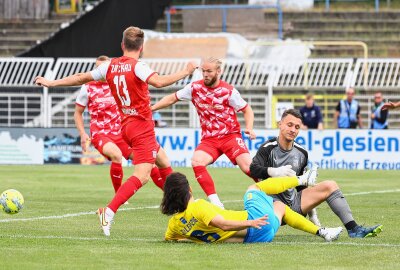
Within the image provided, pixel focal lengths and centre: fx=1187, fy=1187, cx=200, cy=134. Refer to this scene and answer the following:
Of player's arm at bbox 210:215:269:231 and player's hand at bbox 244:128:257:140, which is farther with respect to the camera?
player's hand at bbox 244:128:257:140

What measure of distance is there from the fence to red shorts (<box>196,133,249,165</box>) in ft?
45.9

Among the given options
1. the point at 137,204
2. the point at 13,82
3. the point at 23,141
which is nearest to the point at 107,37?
the point at 13,82

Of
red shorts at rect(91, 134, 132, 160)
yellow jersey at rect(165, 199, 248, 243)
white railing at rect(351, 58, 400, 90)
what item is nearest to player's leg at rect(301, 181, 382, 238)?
yellow jersey at rect(165, 199, 248, 243)

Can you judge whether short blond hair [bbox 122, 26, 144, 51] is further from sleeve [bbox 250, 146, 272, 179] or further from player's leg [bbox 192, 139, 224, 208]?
player's leg [bbox 192, 139, 224, 208]

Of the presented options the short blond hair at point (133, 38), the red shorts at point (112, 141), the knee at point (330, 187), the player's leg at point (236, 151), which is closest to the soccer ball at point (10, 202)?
the short blond hair at point (133, 38)

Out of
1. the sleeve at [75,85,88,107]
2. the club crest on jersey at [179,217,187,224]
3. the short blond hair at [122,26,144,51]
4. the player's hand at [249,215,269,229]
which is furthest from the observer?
the sleeve at [75,85,88,107]

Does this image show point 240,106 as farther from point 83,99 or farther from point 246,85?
point 246,85

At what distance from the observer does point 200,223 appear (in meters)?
11.2

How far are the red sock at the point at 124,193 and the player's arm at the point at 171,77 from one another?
112cm

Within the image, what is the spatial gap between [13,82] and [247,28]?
29.7 feet

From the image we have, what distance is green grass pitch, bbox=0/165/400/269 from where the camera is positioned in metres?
10.1

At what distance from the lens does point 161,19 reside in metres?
40.2

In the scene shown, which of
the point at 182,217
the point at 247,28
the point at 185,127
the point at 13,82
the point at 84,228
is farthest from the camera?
the point at 247,28

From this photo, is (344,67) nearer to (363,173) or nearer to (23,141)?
(363,173)
